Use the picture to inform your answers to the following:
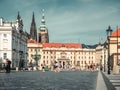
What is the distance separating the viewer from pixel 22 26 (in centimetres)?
10944

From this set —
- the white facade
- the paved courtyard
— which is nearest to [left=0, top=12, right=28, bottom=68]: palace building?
the white facade

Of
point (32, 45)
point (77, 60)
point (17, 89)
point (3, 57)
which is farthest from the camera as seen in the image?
point (77, 60)

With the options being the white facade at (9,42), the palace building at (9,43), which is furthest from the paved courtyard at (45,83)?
the white facade at (9,42)

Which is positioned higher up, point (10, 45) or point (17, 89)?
point (10, 45)

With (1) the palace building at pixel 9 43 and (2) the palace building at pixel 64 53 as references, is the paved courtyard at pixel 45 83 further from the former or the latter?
(2) the palace building at pixel 64 53

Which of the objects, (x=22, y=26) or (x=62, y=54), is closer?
(x=22, y=26)

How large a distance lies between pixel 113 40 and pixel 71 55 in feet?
275

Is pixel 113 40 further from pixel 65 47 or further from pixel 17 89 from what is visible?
pixel 17 89

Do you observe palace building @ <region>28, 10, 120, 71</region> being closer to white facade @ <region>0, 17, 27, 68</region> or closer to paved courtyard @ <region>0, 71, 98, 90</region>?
white facade @ <region>0, 17, 27, 68</region>

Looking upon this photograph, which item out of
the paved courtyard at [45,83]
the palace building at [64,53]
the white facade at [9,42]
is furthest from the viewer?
the palace building at [64,53]

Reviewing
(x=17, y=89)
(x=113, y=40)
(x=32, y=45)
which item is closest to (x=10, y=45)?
(x=113, y=40)

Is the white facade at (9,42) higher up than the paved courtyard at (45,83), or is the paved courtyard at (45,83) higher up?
the white facade at (9,42)

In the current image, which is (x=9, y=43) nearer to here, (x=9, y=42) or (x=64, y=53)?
(x=9, y=42)

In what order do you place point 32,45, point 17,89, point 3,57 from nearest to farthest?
1. point 17,89
2. point 3,57
3. point 32,45
